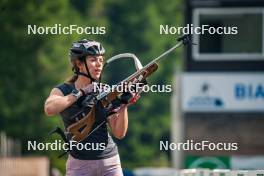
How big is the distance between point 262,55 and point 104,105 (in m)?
21.2

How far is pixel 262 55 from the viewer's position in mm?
34375

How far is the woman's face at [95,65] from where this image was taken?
1315 cm

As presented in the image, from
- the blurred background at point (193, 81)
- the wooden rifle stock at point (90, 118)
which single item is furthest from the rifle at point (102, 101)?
the blurred background at point (193, 81)

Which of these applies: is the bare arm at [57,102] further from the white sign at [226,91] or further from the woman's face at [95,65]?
the white sign at [226,91]

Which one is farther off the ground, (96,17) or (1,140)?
(96,17)

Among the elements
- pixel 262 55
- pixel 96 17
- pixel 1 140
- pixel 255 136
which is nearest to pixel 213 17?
pixel 262 55

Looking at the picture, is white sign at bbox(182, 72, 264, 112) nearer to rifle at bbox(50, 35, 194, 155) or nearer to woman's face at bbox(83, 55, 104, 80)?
rifle at bbox(50, 35, 194, 155)

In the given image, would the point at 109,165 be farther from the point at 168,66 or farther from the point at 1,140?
the point at 168,66

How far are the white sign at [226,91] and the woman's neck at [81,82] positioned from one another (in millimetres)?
21467

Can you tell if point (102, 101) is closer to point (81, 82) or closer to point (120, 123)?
point (81, 82)

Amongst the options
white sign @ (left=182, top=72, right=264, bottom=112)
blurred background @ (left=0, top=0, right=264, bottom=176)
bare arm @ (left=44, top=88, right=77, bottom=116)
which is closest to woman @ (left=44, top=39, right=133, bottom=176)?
bare arm @ (left=44, top=88, right=77, bottom=116)

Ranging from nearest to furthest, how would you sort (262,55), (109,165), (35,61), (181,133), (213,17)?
(109,165)
(213,17)
(262,55)
(181,133)
(35,61)

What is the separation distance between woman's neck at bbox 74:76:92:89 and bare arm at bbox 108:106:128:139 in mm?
397

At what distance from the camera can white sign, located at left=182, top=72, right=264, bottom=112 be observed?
114 ft
